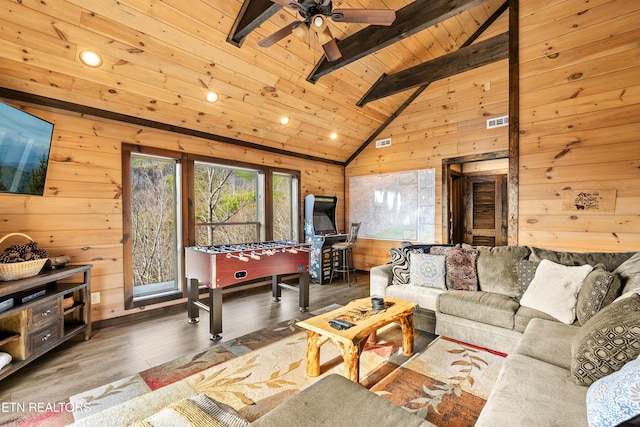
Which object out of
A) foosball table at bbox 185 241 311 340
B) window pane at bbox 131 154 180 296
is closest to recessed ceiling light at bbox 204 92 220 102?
window pane at bbox 131 154 180 296

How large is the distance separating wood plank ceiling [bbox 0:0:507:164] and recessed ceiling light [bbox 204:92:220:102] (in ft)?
0.17

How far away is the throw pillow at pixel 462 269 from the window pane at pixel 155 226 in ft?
11.3

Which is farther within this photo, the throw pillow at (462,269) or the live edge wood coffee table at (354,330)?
the throw pillow at (462,269)

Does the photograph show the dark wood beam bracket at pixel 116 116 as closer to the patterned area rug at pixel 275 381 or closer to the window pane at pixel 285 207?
the window pane at pixel 285 207

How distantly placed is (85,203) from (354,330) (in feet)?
10.3

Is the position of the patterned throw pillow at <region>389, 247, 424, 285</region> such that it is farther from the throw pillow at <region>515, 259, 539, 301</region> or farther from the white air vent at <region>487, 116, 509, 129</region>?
the white air vent at <region>487, 116, 509, 129</region>

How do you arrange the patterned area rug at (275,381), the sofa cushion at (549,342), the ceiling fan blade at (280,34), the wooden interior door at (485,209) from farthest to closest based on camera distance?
the wooden interior door at (485,209) → the ceiling fan blade at (280,34) → the patterned area rug at (275,381) → the sofa cushion at (549,342)

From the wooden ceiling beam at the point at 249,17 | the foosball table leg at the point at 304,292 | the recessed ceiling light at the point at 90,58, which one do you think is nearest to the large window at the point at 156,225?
the recessed ceiling light at the point at 90,58

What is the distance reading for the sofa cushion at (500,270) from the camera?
9.53ft

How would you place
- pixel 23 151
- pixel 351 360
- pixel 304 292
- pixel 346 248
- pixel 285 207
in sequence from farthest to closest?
pixel 285 207
pixel 346 248
pixel 304 292
pixel 23 151
pixel 351 360

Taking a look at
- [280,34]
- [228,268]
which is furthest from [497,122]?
[228,268]

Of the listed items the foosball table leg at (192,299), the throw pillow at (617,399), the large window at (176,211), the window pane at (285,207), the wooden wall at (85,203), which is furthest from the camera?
the window pane at (285,207)

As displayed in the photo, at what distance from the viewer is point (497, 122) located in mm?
4438

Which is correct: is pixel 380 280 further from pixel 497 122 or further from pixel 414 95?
pixel 414 95
